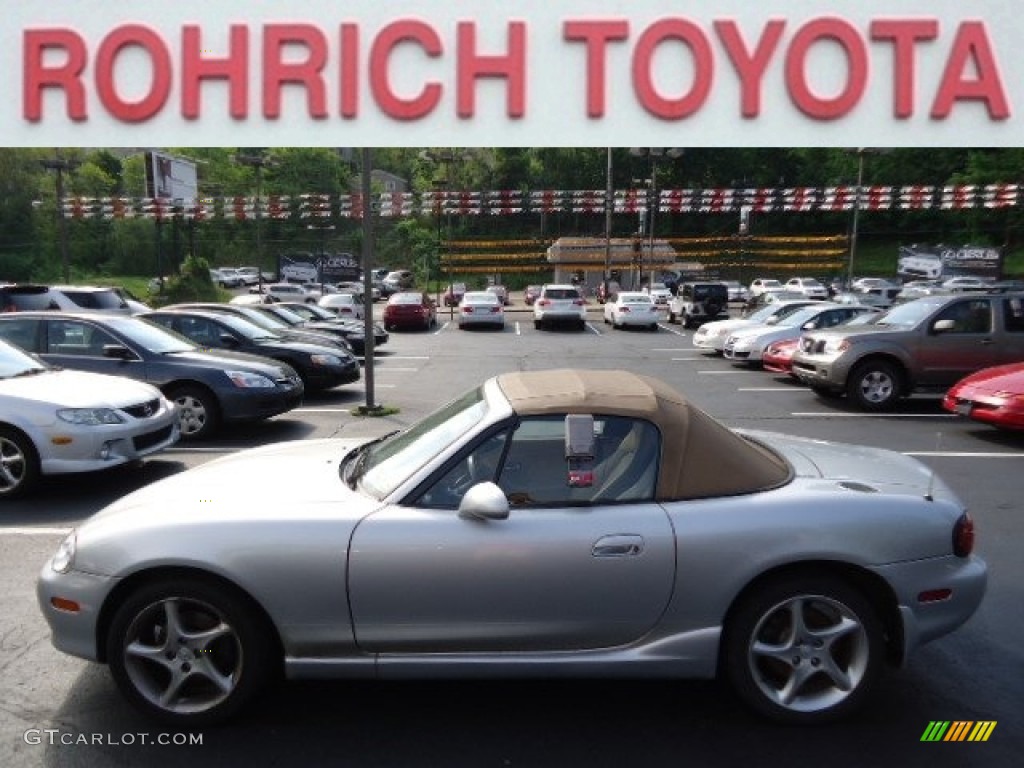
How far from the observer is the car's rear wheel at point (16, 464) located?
638 cm

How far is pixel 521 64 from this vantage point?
225 cm

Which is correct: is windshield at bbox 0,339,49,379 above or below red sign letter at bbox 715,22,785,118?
below

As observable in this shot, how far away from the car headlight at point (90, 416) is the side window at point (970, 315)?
9.90m

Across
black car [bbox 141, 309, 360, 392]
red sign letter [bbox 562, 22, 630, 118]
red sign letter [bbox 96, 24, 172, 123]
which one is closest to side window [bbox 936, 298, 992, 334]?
black car [bbox 141, 309, 360, 392]

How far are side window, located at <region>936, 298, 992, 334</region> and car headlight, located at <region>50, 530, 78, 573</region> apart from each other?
10.7 meters

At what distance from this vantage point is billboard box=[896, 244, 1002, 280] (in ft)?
150

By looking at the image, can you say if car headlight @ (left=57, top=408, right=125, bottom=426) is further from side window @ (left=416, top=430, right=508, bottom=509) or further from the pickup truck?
the pickup truck

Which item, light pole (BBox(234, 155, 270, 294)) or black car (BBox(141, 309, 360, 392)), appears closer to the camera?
black car (BBox(141, 309, 360, 392))

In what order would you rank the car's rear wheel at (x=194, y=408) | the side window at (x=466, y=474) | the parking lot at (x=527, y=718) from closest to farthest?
the parking lot at (x=527, y=718)
the side window at (x=466, y=474)
the car's rear wheel at (x=194, y=408)

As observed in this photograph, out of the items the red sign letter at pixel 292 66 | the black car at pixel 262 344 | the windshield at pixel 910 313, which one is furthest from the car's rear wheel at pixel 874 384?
the red sign letter at pixel 292 66

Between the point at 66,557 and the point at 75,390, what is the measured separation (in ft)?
13.0

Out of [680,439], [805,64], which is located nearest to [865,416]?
[680,439]

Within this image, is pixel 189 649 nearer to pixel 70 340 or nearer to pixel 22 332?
pixel 70 340

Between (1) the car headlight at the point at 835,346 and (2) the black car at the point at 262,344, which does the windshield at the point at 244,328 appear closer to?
(2) the black car at the point at 262,344
